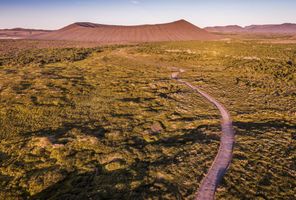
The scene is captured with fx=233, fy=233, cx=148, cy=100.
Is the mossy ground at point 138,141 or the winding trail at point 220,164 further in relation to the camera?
the mossy ground at point 138,141

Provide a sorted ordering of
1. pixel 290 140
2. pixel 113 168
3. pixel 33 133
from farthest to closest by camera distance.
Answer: pixel 33 133, pixel 290 140, pixel 113 168

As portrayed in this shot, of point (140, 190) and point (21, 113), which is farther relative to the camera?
point (21, 113)

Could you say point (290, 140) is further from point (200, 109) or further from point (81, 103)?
point (81, 103)

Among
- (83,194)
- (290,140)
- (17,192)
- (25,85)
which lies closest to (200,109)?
(290,140)

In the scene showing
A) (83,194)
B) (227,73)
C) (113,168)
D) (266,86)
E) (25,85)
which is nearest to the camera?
(83,194)

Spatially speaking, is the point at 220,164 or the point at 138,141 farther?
the point at 138,141

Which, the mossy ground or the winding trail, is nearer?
the winding trail

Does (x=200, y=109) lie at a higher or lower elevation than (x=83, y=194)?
higher
